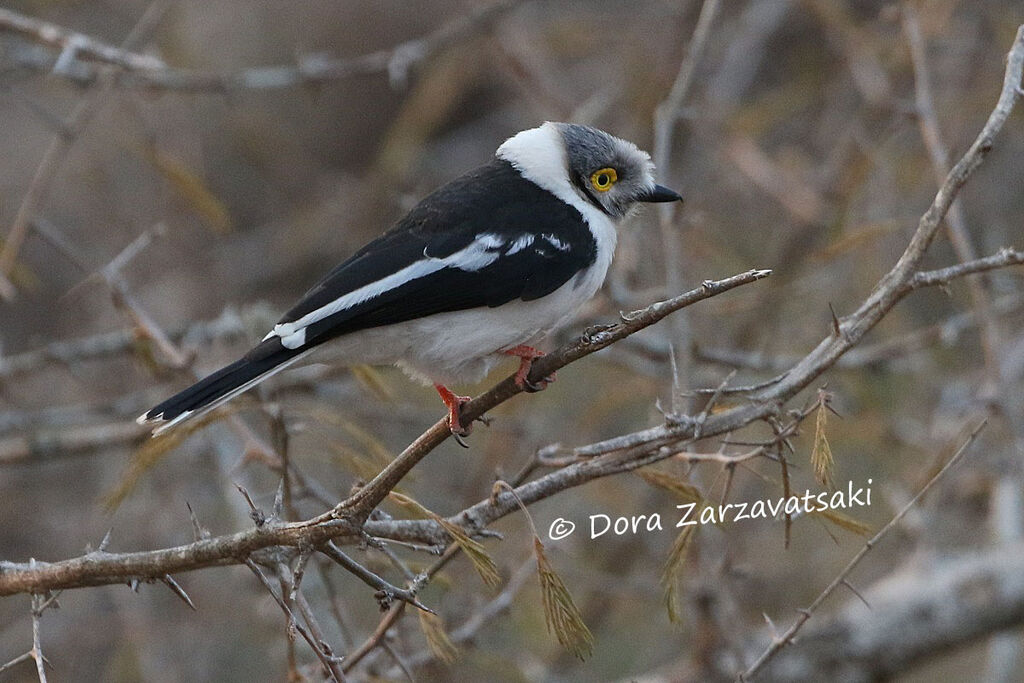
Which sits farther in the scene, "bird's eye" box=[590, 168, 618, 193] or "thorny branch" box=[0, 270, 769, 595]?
"bird's eye" box=[590, 168, 618, 193]

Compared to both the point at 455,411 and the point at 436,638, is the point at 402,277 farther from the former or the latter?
the point at 436,638

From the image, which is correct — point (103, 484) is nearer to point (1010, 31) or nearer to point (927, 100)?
point (927, 100)

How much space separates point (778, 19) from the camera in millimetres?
6531

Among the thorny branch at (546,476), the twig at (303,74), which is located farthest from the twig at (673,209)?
the thorny branch at (546,476)

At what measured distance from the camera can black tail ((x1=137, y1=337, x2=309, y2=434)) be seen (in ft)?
9.02

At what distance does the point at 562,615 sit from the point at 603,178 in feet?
5.83

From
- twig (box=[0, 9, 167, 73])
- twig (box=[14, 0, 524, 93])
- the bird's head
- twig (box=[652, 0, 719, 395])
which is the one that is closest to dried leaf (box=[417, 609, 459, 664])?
twig (box=[652, 0, 719, 395])

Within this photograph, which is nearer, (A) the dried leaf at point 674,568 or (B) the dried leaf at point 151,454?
(A) the dried leaf at point 674,568

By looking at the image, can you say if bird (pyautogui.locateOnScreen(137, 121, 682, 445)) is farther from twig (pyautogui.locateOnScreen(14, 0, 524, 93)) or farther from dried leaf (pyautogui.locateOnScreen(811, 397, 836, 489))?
twig (pyautogui.locateOnScreen(14, 0, 524, 93))

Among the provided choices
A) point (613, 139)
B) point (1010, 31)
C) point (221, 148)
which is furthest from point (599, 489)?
point (221, 148)

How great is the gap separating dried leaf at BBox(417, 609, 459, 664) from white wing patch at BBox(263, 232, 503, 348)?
75 centimetres

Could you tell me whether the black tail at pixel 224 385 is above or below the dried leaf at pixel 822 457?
above

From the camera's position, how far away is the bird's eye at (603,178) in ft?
11.9

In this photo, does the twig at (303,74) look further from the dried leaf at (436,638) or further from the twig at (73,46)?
the dried leaf at (436,638)
